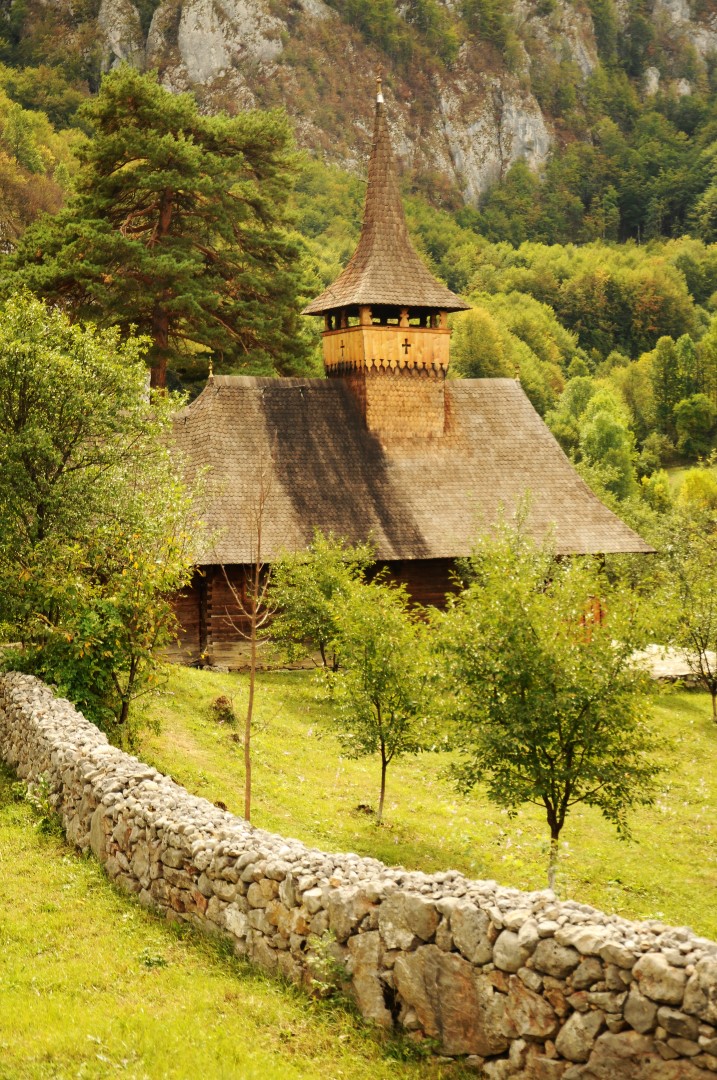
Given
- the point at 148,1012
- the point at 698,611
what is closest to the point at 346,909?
the point at 148,1012

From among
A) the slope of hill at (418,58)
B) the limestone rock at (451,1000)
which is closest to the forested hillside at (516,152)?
the slope of hill at (418,58)

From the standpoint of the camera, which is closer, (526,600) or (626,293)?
(526,600)

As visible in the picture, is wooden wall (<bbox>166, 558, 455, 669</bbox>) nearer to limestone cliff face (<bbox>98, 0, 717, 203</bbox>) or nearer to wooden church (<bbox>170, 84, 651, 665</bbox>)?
wooden church (<bbox>170, 84, 651, 665</bbox>)

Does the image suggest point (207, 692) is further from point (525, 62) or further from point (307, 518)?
point (525, 62)

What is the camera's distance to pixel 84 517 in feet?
62.4

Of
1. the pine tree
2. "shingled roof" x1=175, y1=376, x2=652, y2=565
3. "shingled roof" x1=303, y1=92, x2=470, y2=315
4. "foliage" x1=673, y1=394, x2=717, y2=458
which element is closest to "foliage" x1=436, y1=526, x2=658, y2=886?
"shingled roof" x1=175, y1=376, x2=652, y2=565

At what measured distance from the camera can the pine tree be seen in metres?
39.1

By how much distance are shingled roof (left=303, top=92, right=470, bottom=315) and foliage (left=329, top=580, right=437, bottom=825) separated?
1666 cm

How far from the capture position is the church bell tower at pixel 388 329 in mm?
34031

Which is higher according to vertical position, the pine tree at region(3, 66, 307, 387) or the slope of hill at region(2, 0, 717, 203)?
the slope of hill at region(2, 0, 717, 203)

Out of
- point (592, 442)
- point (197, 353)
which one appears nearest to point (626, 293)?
point (592, 442)

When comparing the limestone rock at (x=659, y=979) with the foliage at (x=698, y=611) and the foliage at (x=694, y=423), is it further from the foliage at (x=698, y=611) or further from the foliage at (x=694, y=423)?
the foliage at (x=694, y=423)

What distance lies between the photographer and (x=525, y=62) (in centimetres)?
14612

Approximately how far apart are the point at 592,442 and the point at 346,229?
4021cm
